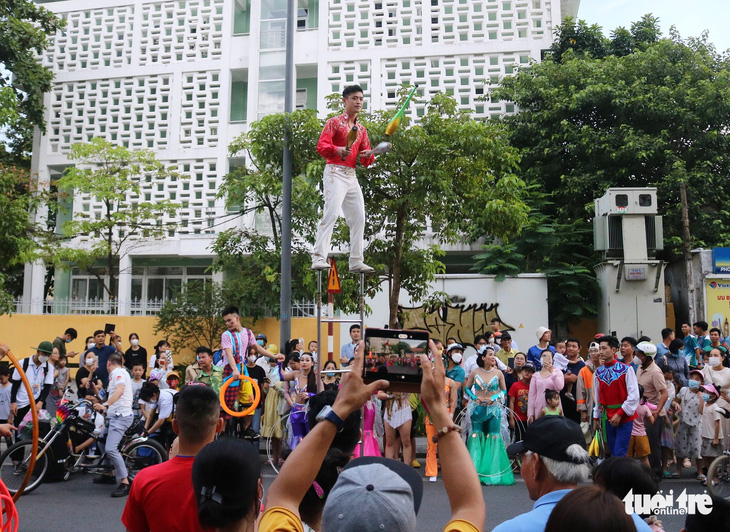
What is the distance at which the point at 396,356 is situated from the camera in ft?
12.9

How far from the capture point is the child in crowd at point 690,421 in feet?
35.2

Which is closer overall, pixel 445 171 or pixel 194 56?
pixel 445 171

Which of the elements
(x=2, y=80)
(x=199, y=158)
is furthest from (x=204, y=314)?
(x=2, y=80)

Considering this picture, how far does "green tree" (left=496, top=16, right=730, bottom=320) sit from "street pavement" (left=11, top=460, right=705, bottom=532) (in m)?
12.9

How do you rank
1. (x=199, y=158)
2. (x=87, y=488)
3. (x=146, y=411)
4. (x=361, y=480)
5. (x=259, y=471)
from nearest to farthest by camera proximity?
1. (x=361, y=480)
2. (x=259, y=471)
3. (x=87, y=488)
4. (x=146, y=411)
5. (x=199, y=158)

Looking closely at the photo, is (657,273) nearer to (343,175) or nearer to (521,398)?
(521,398)

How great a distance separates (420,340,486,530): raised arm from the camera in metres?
2.43

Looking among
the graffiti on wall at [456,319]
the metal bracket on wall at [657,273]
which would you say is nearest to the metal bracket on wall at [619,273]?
the metal bracket on wall at [657,273]

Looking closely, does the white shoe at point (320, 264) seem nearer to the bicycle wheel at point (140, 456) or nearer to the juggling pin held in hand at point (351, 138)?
the juggling pin held in hand at point (351, 138)

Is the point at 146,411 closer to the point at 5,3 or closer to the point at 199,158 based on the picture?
the point at 199,158

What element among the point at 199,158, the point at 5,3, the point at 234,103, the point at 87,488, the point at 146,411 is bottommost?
the point at 87,488

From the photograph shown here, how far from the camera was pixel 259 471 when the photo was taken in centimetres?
295

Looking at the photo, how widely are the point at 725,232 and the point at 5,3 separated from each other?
2543 centimetres

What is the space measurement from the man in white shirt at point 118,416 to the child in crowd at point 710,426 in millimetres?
8367
